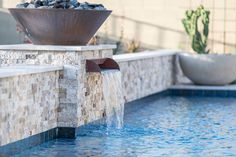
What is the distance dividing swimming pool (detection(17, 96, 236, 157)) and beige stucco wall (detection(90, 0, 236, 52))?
4403mm

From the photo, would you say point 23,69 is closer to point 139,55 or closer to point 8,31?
point 139,55

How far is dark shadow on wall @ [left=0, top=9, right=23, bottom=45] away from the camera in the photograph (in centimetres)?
1909

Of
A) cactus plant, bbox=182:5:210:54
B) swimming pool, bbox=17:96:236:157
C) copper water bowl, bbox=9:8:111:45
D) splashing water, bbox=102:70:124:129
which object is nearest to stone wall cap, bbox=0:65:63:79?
copper water bowl, bbox=9:8:111:45

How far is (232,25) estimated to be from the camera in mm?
18172

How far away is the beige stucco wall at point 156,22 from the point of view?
18312mm

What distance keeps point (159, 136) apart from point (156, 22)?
8.46m

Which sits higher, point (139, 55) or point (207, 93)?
point (139, 55)

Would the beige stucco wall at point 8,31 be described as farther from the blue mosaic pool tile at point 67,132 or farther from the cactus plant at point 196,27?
the blue mosaic pool tile at point 67,132

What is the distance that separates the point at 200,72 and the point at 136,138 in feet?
22.9

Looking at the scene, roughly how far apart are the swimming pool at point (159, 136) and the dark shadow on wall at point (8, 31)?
570 centimetres

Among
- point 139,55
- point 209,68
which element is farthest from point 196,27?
point 139,55

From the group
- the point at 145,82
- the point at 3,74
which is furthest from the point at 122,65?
the point at 3,74

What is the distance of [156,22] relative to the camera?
18562 millimetres

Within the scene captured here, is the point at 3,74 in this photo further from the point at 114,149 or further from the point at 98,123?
the point at 98,123
